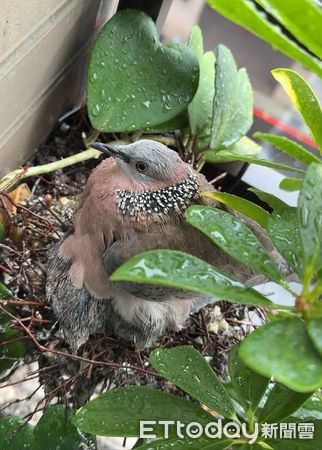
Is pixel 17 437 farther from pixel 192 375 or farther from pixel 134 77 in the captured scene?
pixel 134 77

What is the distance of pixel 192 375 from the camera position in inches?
22.9

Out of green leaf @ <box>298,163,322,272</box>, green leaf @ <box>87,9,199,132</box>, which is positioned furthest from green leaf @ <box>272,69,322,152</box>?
green leaf @ <box>87,9,199,132</box>

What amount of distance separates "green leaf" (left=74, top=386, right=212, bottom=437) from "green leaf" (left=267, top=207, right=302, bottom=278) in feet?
0.69

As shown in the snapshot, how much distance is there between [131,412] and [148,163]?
29 cm

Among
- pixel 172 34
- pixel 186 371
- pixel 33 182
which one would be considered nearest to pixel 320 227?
pixel 186 371

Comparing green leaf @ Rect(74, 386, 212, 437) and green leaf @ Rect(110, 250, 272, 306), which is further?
green leaf @ Rect(74, 386, 212, 437)

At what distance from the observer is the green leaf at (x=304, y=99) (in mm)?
556

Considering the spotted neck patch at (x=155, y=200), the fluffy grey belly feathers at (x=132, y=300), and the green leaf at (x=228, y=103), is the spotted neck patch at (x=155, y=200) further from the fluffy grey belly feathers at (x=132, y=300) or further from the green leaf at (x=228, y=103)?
the green leaf at (x=228, y=103)

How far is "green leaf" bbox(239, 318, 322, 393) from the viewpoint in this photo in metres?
0.35

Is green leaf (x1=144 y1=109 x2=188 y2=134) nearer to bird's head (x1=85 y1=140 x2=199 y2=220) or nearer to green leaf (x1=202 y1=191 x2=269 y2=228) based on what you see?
bird's head (x1=85 y1=140 x2=199 y2=220)

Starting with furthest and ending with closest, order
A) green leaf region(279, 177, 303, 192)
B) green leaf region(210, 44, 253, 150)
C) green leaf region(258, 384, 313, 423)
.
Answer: green leaf region(210, 44, 253, 150), green leaf region(279, 177, 303, 192), green leaf region(258, 384, 313, 423)

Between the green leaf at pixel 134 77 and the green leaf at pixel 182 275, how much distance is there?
535 millimetres

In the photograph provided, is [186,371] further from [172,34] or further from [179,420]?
[172,34]

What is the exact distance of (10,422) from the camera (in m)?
0.77
